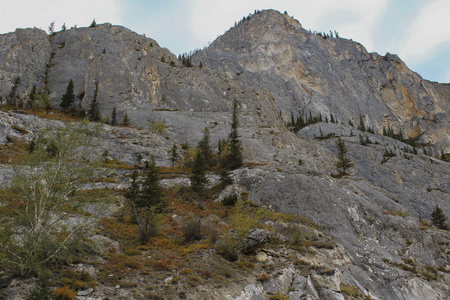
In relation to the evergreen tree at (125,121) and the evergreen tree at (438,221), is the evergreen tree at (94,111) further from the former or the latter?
the evergreen tree at (438,221)

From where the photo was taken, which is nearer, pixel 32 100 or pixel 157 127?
pixel 157 127

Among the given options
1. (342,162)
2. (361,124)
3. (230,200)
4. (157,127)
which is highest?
(361,124)

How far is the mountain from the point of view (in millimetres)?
26328

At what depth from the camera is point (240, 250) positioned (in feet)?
68.3

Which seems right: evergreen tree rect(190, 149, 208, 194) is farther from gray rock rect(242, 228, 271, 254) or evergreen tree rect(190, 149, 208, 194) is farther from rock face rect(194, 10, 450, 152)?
rock face rect(194, 10, 450, 152)

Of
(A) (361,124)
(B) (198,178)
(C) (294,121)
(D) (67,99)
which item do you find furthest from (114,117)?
(A) (361,124)

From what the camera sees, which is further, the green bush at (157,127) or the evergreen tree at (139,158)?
the green bush at (157,127)

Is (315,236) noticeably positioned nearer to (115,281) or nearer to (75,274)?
(115,281)

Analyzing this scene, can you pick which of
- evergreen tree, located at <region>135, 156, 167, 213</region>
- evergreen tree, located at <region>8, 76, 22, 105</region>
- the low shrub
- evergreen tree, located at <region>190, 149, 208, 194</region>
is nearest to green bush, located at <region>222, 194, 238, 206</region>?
evergreen tree, located at <region>190, 149, 208, 194</region>

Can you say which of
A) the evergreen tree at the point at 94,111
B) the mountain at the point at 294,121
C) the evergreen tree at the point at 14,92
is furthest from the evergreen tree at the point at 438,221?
the evergreen tree at the point at 14,92

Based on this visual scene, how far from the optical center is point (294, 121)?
145 meters

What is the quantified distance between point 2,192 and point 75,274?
612 cm

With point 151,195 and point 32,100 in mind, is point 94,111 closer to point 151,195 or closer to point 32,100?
point 32,100

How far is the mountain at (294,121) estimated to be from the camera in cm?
2633
